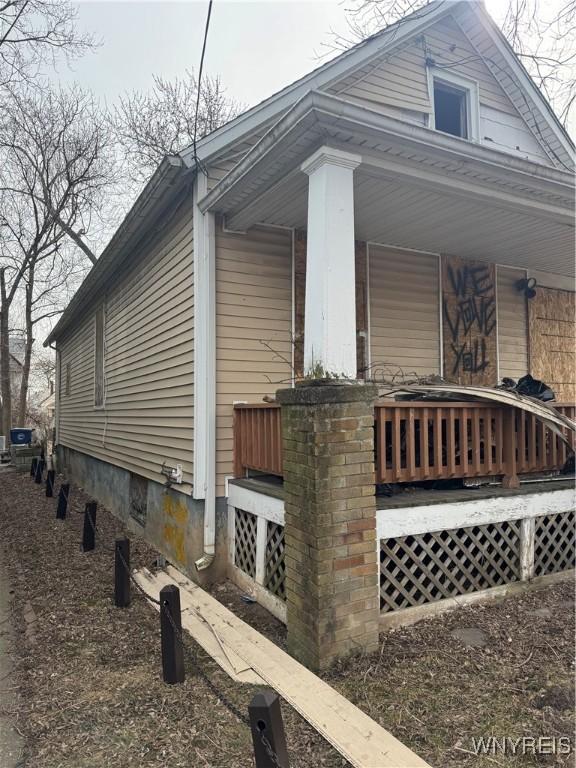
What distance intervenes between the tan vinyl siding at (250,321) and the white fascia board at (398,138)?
0.67 meters

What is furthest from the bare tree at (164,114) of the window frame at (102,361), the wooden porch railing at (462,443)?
the wooden porch railing at (462,443)

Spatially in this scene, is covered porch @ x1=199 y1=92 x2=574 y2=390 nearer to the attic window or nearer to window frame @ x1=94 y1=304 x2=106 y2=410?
the attic window

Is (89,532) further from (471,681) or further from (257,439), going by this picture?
(471,681)

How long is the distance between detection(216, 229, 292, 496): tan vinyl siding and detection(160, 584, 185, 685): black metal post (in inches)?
73.8

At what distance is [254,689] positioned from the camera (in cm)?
292

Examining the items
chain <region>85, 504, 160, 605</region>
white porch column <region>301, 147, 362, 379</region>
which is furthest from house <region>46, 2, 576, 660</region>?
chain <region>85, 504, 160, 605</region>

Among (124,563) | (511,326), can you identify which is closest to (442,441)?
(124,563)

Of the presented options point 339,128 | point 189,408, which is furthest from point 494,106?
point 189,408

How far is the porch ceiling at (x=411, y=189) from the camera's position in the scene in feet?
11.3

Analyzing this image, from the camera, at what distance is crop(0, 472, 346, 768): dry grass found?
2.42 meters

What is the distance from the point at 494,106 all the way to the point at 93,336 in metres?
8.51

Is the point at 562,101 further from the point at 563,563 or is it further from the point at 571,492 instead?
the point at 563,563

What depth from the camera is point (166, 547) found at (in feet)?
19.1

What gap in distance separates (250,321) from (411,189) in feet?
6.42
